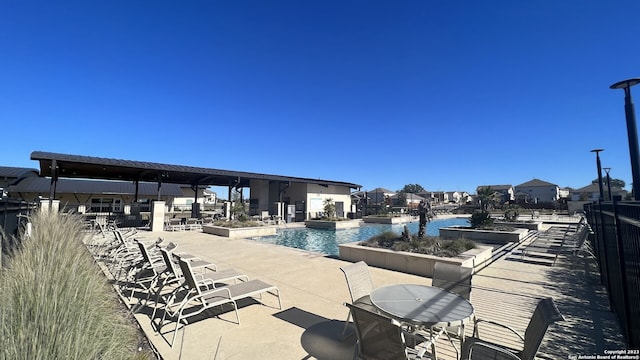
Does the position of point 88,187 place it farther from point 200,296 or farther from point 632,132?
point 632,132

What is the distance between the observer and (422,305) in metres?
2.56

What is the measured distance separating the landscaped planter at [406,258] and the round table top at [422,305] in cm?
314

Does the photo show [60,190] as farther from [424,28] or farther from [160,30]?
[424,28]

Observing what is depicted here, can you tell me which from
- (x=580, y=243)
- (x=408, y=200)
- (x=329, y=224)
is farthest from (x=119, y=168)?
(x=408, y=200)

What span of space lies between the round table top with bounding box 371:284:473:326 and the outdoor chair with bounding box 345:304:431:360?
33 centimetres

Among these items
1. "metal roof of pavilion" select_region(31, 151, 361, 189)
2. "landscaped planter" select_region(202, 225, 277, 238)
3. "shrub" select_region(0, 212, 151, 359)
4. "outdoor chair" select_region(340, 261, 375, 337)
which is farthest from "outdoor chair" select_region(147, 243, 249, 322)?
"metal roof of pavilion" select_region(31, 151, 361, 189)

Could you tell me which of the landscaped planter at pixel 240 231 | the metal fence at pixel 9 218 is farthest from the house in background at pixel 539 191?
the metal fence at pixel 9 218

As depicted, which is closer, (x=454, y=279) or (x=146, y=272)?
(x=454, y=279)

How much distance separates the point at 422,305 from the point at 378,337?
86cm

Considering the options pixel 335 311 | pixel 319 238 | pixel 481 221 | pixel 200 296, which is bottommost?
pixel 319 238

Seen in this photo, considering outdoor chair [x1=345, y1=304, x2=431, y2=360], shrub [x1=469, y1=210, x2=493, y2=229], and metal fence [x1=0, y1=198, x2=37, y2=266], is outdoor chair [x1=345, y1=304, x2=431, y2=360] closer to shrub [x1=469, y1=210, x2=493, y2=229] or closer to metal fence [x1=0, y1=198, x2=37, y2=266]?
metal fence [x1=0, y1=198, x2=37, y2=266]

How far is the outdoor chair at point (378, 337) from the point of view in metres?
1.78

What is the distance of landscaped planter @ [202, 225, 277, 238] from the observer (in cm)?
1305

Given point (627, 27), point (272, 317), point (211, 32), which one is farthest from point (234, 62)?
point (627, 27)
